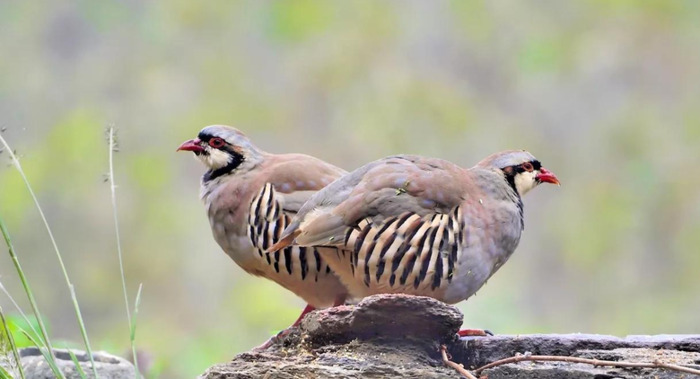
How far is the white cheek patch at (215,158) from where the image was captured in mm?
3533

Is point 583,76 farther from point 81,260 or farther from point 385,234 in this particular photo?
point 385,234

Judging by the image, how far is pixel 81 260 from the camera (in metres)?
7.50

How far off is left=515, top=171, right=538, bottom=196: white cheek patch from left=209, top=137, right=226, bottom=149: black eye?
1097 mm

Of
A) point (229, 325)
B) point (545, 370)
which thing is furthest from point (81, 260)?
point (545, 370)

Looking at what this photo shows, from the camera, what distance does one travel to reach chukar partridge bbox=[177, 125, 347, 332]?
A: 319 cm

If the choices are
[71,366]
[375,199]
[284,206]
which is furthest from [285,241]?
[71,366]

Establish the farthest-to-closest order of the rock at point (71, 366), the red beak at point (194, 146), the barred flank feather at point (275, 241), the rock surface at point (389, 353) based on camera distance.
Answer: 1. the red beak at point (194, 146)
2. the barred flank feather at point (275, 241)
3. the rock at point (71, 366)
4. the rock surface at point (389, 353)

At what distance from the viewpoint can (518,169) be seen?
3.01 m

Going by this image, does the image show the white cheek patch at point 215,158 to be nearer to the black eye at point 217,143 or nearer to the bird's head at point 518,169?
the black eye at point 217,143

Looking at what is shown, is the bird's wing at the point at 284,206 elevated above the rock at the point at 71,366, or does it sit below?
above

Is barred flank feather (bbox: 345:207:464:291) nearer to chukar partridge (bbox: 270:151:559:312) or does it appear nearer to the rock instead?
chukar partridge (bbox: 270:151:559:312)

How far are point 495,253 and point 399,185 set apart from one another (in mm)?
328

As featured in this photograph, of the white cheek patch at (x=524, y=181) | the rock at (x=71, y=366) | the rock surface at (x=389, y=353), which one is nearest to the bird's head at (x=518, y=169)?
the white cheek patch at (x=524, y=181)

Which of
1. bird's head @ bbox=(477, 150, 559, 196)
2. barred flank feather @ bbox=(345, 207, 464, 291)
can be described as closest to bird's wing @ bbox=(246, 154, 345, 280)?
barred flank feather @ bbox=(345, 207, 464, 291)
